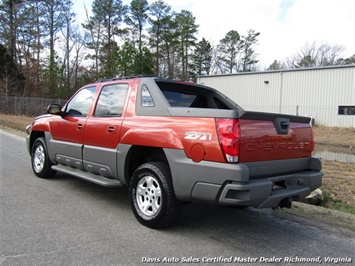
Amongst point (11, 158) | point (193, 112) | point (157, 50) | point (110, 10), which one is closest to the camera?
point (193, 112)

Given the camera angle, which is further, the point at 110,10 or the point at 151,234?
the point at 110,10

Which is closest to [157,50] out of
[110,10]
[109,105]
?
[110,10]

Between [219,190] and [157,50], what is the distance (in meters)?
51.8

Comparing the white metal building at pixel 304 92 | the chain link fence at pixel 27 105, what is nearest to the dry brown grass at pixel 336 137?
the white metal building at pixel 304 92

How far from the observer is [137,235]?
3916mm

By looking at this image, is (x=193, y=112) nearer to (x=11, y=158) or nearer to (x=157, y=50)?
(x=11, y=158)

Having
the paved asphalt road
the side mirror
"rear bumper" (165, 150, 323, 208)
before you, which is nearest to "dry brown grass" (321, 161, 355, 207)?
A: the paved asphalt road

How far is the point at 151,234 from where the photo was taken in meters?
3.95

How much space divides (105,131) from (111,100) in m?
0.55

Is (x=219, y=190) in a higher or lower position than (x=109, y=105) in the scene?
lower

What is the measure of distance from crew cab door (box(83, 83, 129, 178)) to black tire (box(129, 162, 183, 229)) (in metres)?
0.55

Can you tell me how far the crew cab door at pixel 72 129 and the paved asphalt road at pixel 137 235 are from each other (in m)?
0.69

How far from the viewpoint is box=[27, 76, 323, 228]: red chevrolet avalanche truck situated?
345cm

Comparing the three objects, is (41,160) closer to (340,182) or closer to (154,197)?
(154,197)
